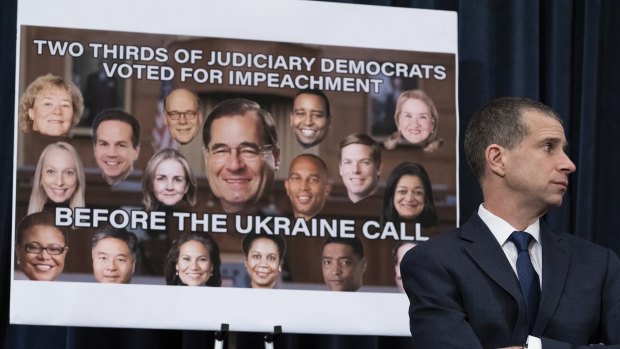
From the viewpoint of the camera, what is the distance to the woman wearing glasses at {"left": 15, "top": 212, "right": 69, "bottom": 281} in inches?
134

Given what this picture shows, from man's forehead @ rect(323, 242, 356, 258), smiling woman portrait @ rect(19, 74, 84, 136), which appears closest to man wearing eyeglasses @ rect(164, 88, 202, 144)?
smiling woman portrait @ rect(19, 74, 84, 136)

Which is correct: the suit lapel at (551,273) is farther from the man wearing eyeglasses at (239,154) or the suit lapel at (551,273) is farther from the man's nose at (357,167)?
the man wearing eyeglasses at (239,154)

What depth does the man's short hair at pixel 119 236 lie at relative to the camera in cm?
348

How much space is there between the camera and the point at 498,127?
2848 millimetres

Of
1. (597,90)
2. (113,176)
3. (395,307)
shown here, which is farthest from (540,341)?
(597,90)

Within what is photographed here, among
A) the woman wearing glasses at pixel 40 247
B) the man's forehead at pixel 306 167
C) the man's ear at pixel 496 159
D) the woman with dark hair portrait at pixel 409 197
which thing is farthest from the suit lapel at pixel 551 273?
the woman wearing glasses at pixel 40 247

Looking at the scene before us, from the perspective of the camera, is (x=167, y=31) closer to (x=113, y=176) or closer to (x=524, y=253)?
(x=113, y=176)

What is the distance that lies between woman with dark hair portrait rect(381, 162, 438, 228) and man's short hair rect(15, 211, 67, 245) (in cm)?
123

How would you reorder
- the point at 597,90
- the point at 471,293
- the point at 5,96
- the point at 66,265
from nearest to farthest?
the point at 471,293, the point at 66,265, the point at 5,96, the point at 597,90

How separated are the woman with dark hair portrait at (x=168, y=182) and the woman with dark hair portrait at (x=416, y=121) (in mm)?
792

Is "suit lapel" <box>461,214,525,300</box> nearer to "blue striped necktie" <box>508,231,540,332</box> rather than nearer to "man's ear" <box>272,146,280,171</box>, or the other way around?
"blue striped necktie" <box>508,231,540,332</box>

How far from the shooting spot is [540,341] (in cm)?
246

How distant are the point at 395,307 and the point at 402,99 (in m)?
0.83

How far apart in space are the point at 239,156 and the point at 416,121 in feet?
2.40
